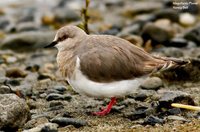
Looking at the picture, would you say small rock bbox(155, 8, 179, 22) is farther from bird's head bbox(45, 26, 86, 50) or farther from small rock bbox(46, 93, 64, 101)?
bird's head bbox(45, 26, 86, 50)

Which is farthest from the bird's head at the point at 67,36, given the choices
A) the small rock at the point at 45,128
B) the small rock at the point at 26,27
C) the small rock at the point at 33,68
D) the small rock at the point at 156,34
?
the small rock at the point at 26,27

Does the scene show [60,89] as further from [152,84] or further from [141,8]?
[141,8]

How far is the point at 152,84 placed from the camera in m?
8.57

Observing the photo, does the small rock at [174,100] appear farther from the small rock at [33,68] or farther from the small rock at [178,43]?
the small rock at [178,43]

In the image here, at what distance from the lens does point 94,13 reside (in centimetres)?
1648

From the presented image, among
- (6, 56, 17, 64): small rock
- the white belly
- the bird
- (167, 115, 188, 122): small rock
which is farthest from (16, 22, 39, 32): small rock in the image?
(167, 115, 188, 122): small rock

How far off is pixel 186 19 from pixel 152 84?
252 inches

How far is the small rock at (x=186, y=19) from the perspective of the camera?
14477 millimetres

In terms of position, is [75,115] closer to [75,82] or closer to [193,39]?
[75,82]

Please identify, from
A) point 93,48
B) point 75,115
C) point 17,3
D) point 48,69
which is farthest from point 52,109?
point 17,3

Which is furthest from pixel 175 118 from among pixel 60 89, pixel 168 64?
pixel 60 89

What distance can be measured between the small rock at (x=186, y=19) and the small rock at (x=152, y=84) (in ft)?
19.8

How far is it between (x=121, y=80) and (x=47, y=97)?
1.53 metres

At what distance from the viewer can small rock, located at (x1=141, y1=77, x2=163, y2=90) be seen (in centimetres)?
852
